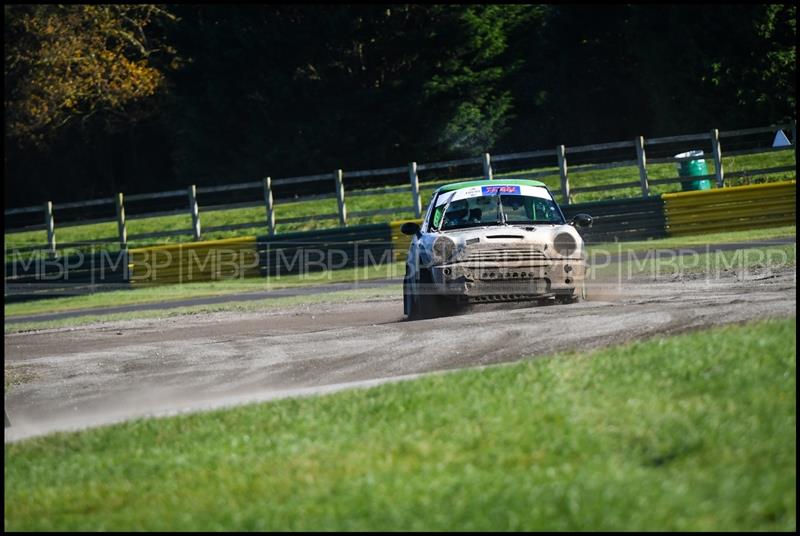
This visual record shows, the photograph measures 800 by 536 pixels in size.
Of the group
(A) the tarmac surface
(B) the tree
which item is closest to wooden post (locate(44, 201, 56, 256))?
(B) the tree

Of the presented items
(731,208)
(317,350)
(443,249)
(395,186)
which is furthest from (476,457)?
(395,186)

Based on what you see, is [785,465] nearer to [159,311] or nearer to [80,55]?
[159,311]

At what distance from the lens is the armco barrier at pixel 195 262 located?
2755 cm

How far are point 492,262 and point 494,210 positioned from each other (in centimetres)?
123

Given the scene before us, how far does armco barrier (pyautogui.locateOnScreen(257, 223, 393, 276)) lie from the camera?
27.2 metres

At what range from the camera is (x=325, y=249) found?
27.4 meters

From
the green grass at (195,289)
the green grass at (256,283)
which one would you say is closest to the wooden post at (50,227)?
the green grass at (195,289)

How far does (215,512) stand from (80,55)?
39374mm

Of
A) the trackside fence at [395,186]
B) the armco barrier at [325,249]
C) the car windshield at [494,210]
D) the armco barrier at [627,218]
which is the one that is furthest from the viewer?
the trackside fence at [395,186]

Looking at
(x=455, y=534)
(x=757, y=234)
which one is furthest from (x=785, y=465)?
(x=757, y=234)

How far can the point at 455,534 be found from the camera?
16.2 feet

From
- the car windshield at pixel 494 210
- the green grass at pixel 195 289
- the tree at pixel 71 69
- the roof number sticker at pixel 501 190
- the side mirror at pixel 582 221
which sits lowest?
the green grass at pixel 195 289

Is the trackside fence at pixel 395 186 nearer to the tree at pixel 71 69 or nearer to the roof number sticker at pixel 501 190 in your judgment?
the tree at pixel 71 69

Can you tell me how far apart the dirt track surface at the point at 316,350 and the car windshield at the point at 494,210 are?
107 cm
